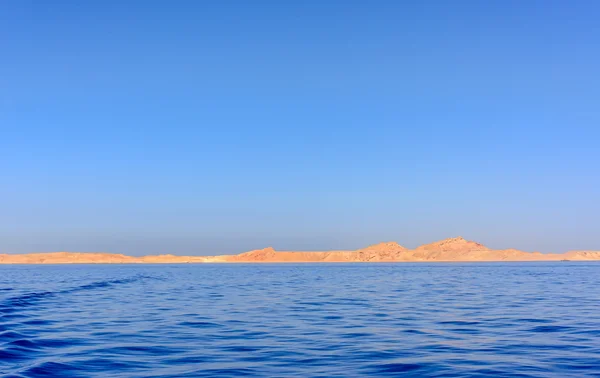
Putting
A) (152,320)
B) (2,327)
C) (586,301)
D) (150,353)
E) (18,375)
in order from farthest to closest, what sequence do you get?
(586,301), (152,320), (2,327), (150,353), (18,375)

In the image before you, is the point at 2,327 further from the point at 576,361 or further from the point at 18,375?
the point at 576,361

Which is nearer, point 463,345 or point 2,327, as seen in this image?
point 463,345

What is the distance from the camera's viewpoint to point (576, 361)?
599 inches

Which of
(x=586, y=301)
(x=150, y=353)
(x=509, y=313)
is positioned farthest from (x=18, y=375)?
(x=586, y=301)

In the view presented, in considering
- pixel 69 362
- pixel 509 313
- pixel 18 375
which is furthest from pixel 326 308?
pixel 18 375

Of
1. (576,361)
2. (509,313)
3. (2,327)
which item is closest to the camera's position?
(576,361)

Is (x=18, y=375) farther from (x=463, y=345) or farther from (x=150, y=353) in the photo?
(x=463, y=345)

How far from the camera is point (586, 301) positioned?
34094 millimetres

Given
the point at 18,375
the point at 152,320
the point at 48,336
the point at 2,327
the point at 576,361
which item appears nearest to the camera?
the point at 18,375

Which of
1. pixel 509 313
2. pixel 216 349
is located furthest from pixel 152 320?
pixel 509 313

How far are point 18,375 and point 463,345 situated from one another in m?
13.3

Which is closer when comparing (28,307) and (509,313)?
(509,313)

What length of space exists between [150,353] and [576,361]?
12518mm

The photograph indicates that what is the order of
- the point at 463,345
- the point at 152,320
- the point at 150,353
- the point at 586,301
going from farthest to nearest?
1. the point at 586,301
2. the point at 152,320
3. the point at 463,345
4. the point at 150,353
